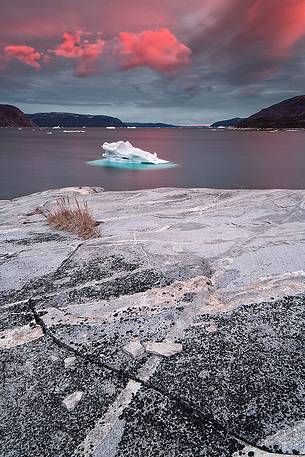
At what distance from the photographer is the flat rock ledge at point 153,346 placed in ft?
8.54

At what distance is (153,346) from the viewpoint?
3514mm

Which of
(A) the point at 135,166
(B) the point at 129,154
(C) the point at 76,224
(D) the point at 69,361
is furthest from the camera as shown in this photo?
(B) the point at 129,154

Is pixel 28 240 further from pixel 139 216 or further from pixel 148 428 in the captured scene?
pixel 148 428

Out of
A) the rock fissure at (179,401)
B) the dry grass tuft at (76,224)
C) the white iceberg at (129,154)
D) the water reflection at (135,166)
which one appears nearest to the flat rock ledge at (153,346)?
the rock fissure at (179,401)

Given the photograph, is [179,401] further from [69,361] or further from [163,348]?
[69,361]

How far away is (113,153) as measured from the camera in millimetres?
36250

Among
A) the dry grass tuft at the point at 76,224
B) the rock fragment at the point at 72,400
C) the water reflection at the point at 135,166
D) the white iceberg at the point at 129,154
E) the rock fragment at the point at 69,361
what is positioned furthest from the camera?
the white iceberg at the point at 129,154

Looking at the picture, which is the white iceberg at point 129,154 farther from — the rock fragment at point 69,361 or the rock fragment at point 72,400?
the rock fragment at point 72,400

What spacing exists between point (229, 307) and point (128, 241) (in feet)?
9.46

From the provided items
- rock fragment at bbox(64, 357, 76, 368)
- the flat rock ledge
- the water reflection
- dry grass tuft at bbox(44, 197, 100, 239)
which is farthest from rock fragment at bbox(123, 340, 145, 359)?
the water reflection

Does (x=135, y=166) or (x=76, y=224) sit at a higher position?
(x=76, y=224)

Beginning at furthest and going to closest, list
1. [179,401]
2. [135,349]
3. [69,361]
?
1. [135,349]
2. [69,361]
3. [179,401]

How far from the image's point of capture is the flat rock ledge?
2602mm

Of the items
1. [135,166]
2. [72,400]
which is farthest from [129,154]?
[72,400]
